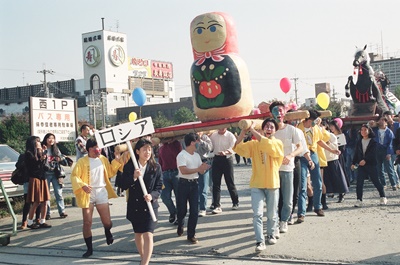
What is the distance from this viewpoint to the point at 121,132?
6.23 meters

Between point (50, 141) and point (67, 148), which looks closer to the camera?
point (50, 141)

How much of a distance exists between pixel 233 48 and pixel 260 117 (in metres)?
1.79

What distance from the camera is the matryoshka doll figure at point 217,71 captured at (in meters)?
8.58

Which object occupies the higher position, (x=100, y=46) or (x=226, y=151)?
(x=100, y=46)

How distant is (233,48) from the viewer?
8.92 metres

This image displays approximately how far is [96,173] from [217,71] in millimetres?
2856

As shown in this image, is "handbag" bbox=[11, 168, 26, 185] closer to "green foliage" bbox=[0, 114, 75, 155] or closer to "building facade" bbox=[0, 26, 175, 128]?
"green foliage" bbox=[0, 114, 75, 155]

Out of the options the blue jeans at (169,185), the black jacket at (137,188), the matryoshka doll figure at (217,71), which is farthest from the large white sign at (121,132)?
the matryoshka doll figure at (217,71)

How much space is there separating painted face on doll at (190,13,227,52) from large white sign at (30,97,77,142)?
11.2 ft

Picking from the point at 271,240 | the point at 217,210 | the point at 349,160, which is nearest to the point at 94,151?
the point at 271,240

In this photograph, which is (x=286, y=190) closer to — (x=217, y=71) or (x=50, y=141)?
(x=217, y=71)

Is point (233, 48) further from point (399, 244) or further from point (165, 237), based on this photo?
point (399, 244)

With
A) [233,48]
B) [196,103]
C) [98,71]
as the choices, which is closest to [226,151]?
[196,103]

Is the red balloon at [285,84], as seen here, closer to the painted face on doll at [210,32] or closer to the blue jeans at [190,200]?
the painted face on doll at [210,32]
